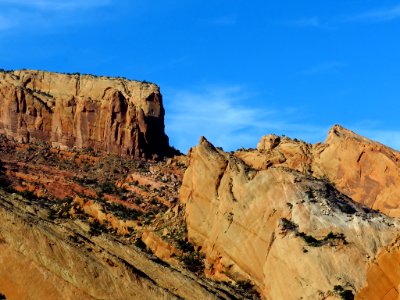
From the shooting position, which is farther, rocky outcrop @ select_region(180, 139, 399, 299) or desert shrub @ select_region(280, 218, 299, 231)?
desert shrub @ select_region(280, 218, 299, 231)

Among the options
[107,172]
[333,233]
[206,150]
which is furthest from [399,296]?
[107,172]

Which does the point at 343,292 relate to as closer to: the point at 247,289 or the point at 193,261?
the point at 247,289

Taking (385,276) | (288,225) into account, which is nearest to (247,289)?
(288,225)

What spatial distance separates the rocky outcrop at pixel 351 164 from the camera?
113625 mm

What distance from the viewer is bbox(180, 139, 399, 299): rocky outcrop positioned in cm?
7238

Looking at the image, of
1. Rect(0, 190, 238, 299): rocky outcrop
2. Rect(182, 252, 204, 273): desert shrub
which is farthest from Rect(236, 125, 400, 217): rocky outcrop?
Rect(0, 190, 238, 299): rocky outcrop

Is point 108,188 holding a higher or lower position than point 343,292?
higher

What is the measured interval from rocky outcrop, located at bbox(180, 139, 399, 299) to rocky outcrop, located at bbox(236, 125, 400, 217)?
900 inches

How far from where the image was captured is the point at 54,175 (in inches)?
5846

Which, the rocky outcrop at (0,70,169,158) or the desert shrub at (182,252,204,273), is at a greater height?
the rocky outcrop at (0,70,169,158)

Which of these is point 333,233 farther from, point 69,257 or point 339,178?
point 339,178

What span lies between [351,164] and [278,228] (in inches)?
1652

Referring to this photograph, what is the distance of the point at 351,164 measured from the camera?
117250 mm

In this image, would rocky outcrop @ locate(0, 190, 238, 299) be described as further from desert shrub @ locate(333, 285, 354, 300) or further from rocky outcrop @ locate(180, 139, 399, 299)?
desert shrub @ locate(333, 285, 354, 300)
